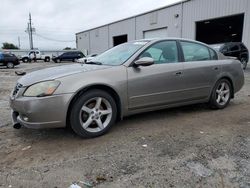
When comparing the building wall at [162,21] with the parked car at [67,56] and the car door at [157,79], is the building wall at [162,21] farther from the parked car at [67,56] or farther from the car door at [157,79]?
the car door at [157,79]

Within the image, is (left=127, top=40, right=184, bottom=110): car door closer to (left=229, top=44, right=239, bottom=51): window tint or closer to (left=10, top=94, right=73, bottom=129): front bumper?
(left=10, top=94, right=73, bottom=129): front bumper

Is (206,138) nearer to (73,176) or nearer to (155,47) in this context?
(155,47)

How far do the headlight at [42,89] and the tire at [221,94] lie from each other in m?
3.23

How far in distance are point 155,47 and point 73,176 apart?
8.75 feet

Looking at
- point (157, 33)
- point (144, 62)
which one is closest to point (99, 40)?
point (157, 33)

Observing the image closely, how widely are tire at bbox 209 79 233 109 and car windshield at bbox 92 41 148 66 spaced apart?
73.5 inches

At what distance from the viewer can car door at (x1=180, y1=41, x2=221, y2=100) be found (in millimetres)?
4676

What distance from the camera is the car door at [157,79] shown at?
4012 millimetres

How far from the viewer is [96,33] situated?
37844 mm

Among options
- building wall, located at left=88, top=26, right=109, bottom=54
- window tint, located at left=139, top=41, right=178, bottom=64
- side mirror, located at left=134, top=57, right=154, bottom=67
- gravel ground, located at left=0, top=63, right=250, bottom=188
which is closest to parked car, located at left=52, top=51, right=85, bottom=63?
building wall, located at left=88, top=26, right=109, bottom=54

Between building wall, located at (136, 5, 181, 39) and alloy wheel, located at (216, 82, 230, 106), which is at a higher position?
building wall, located at (136, 5, 181, 39)

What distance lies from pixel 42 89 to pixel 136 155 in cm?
152

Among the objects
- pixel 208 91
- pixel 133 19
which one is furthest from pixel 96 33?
pixel 208 91

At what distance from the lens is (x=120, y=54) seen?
14.7ft
